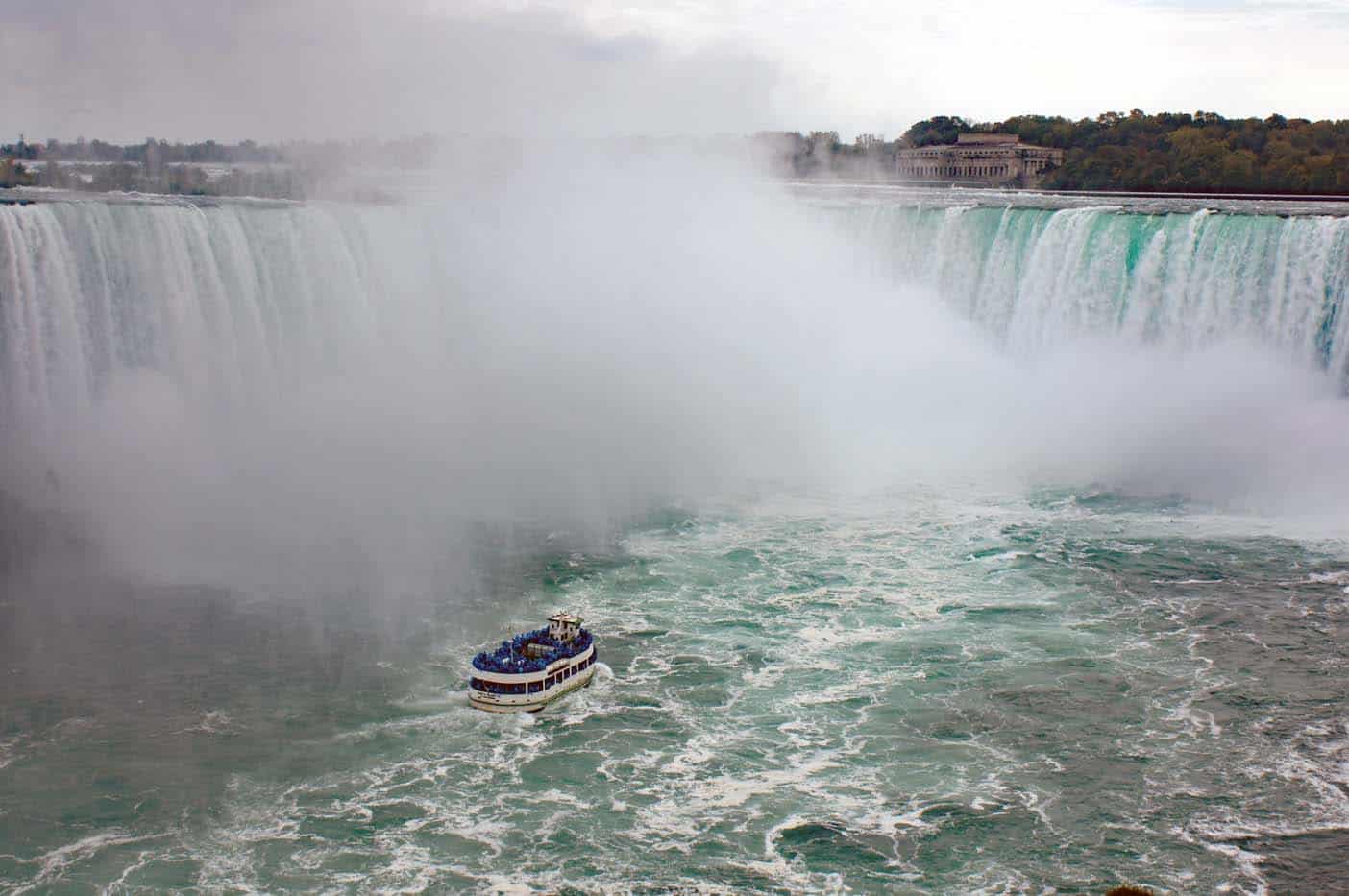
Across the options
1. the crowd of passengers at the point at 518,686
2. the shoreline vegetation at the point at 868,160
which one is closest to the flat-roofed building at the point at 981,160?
the shoreline vegetation at the point at 868,160

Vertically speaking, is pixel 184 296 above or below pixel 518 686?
above

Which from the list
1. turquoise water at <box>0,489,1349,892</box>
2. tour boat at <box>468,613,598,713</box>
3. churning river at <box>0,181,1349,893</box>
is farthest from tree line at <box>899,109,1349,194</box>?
tour boat at <box>468,613,598,713</box>

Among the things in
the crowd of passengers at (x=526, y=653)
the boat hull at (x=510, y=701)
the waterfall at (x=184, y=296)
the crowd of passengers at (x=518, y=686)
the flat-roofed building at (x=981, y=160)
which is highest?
the flat-roofed building at (x=981, y=160)

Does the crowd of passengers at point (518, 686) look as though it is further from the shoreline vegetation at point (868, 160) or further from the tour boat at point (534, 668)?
the shoreline vegetation at point (868, 160)

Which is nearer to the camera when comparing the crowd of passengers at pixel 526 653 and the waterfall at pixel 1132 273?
the crowd of passengers at pixel 526 653

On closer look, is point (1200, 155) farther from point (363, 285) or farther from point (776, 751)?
point (776, 751)

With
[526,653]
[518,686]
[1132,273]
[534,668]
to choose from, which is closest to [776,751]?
[534,668]
